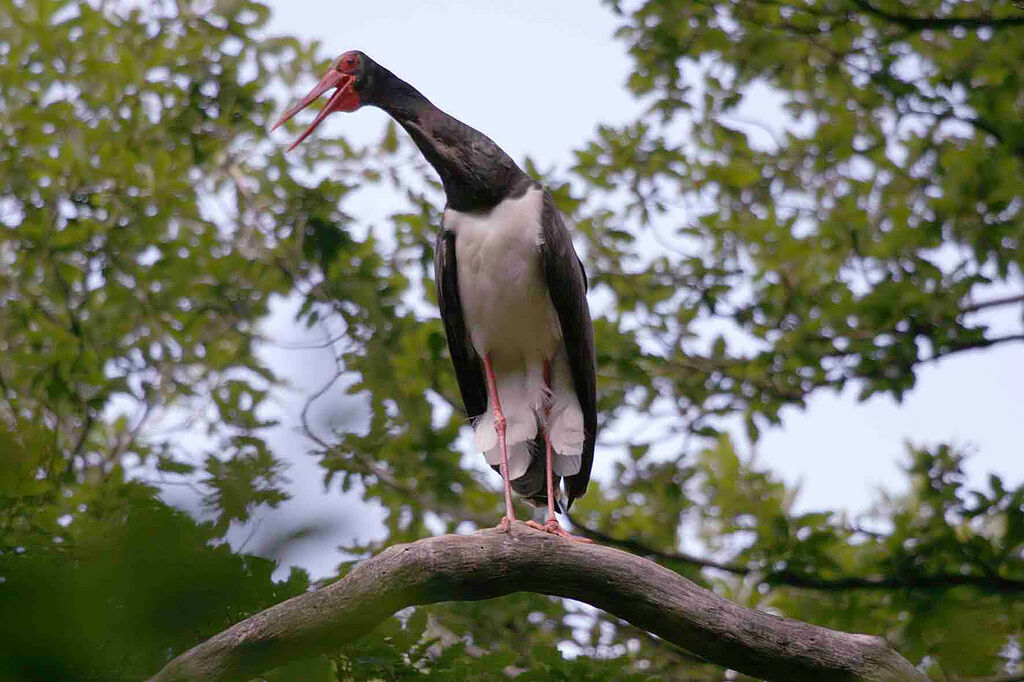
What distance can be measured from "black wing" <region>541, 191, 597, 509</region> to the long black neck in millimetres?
229

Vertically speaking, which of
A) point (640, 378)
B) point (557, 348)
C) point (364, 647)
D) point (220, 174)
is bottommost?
point (364, 647)

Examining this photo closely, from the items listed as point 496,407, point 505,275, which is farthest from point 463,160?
point 496,407

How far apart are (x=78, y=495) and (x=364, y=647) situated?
1.47 m

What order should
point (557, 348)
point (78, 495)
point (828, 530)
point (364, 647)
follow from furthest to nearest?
point (828, 530) < point (557, 348) < point (78, 495) < point (364, 647)

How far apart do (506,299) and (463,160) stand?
0.69m

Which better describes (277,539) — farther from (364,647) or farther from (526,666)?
(526,666)

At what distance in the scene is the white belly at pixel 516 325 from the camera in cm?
550

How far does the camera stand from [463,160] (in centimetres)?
555

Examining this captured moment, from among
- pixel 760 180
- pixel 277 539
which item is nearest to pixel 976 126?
pixel 760 180

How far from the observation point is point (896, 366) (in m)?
7.65

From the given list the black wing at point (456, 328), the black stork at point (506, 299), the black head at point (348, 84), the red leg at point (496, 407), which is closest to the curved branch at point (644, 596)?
the black stork at point (506, 299)

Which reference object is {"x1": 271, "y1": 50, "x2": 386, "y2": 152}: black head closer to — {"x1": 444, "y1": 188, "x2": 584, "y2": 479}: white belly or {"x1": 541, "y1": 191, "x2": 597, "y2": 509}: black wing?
{"x1": 444, "y1": 188, "x2": 584, "y2": 479}: white belly

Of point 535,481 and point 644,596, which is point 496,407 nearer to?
point 535,481

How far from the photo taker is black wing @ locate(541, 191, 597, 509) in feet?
18.1
